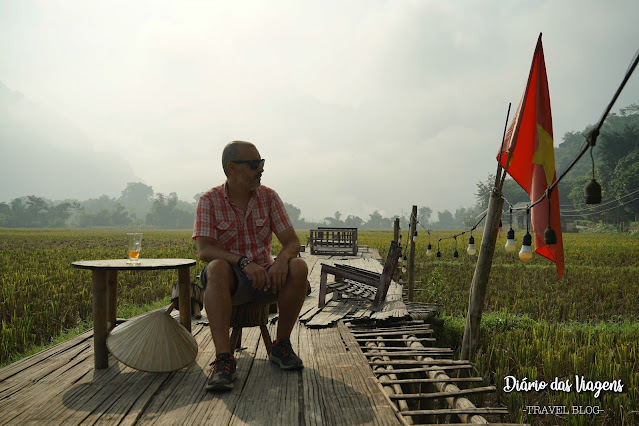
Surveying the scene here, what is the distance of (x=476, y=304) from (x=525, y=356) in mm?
1291

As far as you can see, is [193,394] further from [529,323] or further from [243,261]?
[529,323]

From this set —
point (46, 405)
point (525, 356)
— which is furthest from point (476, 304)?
point (46, 405)

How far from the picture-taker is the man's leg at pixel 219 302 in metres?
2.52

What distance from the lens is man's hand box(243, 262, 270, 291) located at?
2576 millimetres

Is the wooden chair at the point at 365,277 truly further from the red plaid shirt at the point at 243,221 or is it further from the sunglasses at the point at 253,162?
the sunglasses at the point at 253,162

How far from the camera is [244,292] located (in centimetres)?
270

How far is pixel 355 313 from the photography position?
4.79 m

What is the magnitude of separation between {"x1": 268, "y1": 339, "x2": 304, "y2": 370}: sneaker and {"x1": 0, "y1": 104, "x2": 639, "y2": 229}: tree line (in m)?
2.12

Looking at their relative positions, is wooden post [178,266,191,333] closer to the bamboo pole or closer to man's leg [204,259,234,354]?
man's leg [204,259,234,354]

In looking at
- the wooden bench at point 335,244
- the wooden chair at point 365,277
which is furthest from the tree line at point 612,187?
the wooden chair at point 365,277

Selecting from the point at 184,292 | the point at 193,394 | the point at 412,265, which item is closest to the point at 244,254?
the point at 184,292

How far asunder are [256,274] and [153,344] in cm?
87

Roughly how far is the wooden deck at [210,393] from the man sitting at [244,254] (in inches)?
8.2

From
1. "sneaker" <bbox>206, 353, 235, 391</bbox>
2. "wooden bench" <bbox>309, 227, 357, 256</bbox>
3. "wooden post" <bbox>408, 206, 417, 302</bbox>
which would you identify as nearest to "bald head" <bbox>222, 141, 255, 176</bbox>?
"sneaker" <bbox>206, 353, 235, 391</bbox>
